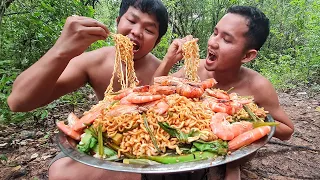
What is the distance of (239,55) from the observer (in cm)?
342

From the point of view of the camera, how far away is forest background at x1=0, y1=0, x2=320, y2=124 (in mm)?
4449

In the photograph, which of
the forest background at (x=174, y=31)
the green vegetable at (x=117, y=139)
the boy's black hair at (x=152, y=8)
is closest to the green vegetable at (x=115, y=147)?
the green vegetable at (x=117, y=139)

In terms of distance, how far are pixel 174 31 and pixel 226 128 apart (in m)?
12.4

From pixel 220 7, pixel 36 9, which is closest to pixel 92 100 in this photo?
pixel 36 9

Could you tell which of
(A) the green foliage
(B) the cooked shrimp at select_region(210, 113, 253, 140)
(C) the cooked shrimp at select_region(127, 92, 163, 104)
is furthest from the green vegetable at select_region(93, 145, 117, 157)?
(A) the green foliage

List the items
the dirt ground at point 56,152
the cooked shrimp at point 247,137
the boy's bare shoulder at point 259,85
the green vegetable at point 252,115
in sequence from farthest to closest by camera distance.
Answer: the dirt ground at point 56,152
the boy's bare shoulder at point 259,85
the green vegetable at point 252,115
the cooked shrimp at point 247,137

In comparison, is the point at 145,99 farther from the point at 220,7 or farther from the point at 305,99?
the point at 220,7

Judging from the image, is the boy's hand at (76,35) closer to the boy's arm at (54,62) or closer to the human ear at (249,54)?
the boy's arm at (54,62)

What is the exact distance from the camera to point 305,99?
7801mm

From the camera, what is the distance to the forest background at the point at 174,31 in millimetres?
4449

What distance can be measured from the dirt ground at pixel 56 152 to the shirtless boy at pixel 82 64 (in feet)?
5.19

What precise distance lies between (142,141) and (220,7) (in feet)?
39.3

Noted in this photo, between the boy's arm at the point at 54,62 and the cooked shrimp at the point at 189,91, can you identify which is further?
the cooked shrimp at the point at 189,91

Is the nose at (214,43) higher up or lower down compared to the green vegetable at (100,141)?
higher up
